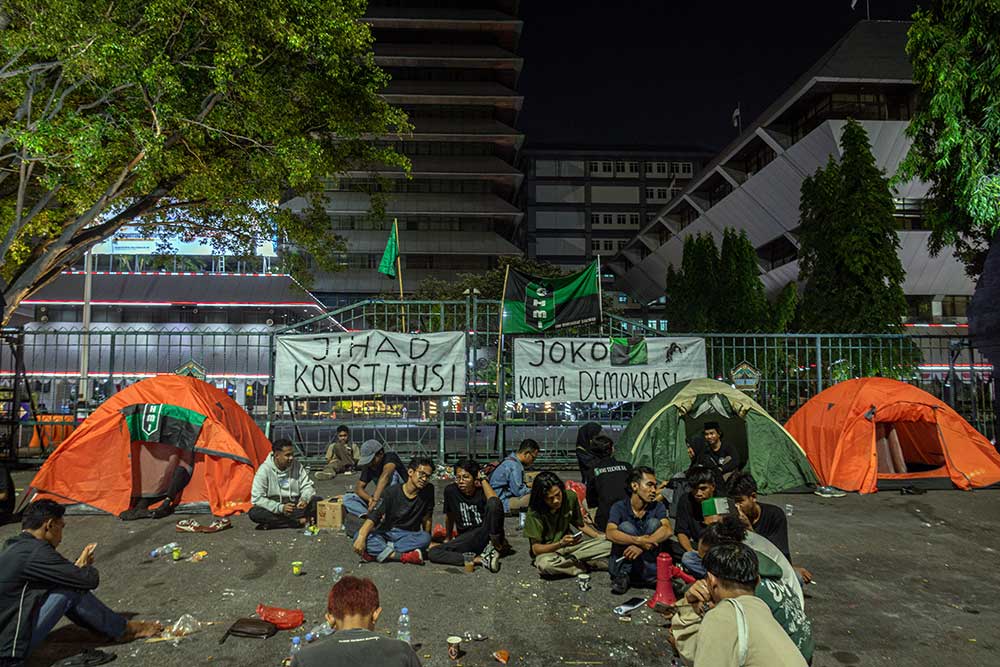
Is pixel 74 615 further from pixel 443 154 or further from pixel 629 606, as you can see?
pixel 443 154

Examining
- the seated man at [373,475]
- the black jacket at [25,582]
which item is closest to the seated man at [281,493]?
the seated man at [373,475]

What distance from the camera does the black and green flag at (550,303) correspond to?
12.9 metres

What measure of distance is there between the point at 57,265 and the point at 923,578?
16173 millimetres

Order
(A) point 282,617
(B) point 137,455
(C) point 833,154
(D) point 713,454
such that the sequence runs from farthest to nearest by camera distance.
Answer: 1. (C) point 833,154
2. (B) point 137,455
3. (D) point 713,454
4. (A) point 282,617

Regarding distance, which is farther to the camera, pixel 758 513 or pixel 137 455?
pixel 137 455

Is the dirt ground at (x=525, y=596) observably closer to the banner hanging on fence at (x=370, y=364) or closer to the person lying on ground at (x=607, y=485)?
the person lying on ground at (x=607, y=485)

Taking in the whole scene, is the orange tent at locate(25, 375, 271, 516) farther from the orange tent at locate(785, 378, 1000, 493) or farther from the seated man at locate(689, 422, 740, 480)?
the orange tent at locate(785, 378, 1000, 493)

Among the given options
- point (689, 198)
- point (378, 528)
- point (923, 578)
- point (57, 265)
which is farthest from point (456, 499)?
point (689, 198)

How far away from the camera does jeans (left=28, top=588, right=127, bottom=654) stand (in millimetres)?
4598

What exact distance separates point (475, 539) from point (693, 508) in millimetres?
2427

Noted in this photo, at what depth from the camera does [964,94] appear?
12.3 meters

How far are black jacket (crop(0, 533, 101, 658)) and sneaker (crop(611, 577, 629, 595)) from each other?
441 cm

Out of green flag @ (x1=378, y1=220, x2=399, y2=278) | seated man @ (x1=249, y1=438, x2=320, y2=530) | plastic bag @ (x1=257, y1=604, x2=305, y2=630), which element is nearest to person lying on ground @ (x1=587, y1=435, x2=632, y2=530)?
plastic bag @ (x1=257, y1=604, x2=305, y2=630)

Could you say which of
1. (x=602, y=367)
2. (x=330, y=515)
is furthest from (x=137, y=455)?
(x=602, y=367)
